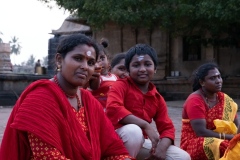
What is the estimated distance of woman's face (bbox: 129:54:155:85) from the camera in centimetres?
412

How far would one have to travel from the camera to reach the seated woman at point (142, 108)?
390 cm

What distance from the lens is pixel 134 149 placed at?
377cm

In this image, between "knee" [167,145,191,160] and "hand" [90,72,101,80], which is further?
"hand" [90,72,101,80]

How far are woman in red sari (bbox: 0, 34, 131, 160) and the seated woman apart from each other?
50 cm

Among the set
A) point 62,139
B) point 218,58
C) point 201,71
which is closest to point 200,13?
point 218,58

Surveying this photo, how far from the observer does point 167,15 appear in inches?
678

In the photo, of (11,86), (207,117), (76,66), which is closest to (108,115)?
(76,66)

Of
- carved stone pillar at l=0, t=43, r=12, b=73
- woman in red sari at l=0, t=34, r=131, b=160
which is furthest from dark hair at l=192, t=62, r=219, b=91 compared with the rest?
carved stone pillar at l=0, t=43, r=12, b=73

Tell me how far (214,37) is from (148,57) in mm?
14598

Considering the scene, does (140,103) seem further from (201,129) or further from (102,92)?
(201,129)

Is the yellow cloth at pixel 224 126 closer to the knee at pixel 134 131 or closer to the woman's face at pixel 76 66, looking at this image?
the knee at pixel 134 131

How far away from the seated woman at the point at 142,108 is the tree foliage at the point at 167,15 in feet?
37.3

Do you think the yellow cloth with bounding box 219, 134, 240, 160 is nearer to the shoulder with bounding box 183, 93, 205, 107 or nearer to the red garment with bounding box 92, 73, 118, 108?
the shoulder with bounding box 183, 93, 205, 107

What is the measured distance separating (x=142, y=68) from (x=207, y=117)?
1.08 metres
